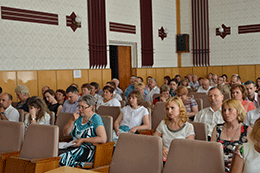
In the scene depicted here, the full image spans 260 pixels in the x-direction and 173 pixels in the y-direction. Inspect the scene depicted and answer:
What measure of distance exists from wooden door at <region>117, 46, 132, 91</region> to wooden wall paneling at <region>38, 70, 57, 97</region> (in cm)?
386

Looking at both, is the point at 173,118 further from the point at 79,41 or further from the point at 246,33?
the point at 246,33

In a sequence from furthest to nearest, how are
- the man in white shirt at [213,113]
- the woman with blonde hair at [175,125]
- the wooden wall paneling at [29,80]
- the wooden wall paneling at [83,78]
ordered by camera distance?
1. the wooden wall paneling at [83,78]
2. the wooden wall paneling at [29,80]
3. the man in white shirt at [213,113]
4. the woman with blonde hair at [175,125]

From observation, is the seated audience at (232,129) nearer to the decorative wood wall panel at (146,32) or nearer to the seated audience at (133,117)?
the seated audience at (133,117)

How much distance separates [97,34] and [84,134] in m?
8.15

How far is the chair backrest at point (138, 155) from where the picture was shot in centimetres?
305

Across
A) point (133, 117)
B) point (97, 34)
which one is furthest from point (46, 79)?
point (133, 117)

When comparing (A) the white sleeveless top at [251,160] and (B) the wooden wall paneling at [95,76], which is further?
(B) the wooden wall paneling at [95,76]

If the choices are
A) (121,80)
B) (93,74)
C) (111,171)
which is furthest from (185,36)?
(111,171)

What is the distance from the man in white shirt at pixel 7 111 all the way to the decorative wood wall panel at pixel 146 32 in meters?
8.89

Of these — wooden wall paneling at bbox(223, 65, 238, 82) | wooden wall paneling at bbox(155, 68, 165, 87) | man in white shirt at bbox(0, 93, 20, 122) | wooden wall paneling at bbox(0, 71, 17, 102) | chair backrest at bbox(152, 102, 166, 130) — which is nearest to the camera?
man in white shirt at bbox(0, 93, 20, 122)

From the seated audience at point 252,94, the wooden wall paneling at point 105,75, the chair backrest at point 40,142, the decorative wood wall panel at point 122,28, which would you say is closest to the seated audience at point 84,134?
the chair backrest at point 40,142

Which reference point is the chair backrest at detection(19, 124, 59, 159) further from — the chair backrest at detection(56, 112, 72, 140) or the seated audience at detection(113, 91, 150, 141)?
the seated audience at detection(113, 91, 150, 141)

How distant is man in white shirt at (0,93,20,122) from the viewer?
18.7ft

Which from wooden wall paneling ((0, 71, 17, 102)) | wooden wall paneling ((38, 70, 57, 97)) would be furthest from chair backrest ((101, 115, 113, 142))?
wooden wall paneling ((38, 70, 57, 97))
